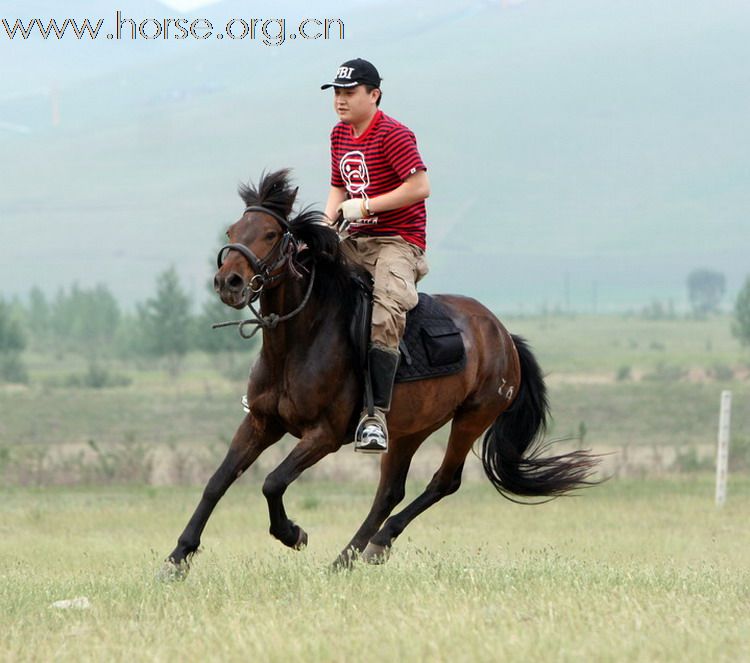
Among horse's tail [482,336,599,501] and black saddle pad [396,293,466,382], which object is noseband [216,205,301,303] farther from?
horse's tail [482,336,599,501]

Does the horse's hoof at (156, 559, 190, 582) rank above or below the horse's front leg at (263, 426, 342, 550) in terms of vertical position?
below

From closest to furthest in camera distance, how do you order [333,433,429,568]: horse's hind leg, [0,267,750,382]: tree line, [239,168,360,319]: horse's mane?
[239,168,360,319]: horse's mane, [333,433,429,568]: horse's hind leg, [0,267,750,382]: tree line

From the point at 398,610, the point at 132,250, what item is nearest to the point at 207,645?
the point at 398,610

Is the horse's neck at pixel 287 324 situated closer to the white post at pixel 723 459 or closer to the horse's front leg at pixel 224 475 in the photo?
the horse's front leg at pixel 224 475

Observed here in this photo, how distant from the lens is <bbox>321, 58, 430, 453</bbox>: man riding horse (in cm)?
932

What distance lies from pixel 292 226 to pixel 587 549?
18.3 ft

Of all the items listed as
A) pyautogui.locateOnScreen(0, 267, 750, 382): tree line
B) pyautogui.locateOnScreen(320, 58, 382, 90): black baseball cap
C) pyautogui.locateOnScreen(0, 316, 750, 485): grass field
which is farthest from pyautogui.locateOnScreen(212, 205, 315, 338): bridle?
pyautogui.locateOnScreen(0, 267, 750, 382): tree line

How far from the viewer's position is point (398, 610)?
7.05 metres

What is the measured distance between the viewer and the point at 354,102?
9.44 meters

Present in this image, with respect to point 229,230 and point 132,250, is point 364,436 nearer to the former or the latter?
point 229,230

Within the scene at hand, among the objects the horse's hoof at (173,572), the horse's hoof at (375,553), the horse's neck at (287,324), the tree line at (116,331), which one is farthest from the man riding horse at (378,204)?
the tree line at (116,331)

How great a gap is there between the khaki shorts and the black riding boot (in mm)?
83

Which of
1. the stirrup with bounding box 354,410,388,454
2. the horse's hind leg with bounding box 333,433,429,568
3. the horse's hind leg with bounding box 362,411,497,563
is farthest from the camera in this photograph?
the horse's hind leg with bounding box 362,411,497,563

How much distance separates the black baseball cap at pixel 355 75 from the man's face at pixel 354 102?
0.12 ft
